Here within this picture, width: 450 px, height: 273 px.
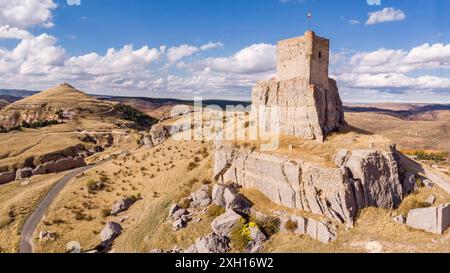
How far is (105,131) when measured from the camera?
101875 millimetres

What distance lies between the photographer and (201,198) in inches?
1145

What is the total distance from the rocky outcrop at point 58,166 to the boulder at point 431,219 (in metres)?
49.9

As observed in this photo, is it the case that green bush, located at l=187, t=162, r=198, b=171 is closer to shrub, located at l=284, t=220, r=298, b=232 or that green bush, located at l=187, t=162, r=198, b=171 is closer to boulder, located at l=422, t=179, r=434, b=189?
shrub, located at l=284, t=220, r=298, b=232

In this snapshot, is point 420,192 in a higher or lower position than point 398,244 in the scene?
higher

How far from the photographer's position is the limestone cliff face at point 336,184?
23.7m

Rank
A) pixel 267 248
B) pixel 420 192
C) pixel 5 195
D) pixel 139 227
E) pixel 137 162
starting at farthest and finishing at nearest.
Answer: pixel 137 162, pixel 5 195, pixel 139 227, pixel 420 192, pixel 267 248

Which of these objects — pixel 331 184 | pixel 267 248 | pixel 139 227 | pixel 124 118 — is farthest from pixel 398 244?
pixel 124 118

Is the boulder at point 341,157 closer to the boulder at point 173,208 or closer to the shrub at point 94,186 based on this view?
the boulder at point 173,208

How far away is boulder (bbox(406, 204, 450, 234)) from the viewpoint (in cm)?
2214

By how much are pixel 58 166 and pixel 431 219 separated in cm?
5153

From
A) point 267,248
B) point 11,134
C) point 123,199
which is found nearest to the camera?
point 267,248

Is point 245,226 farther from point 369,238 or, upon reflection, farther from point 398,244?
point 398,244

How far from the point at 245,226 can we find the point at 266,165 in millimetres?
5371

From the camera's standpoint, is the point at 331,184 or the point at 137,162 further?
the point at 137,162
